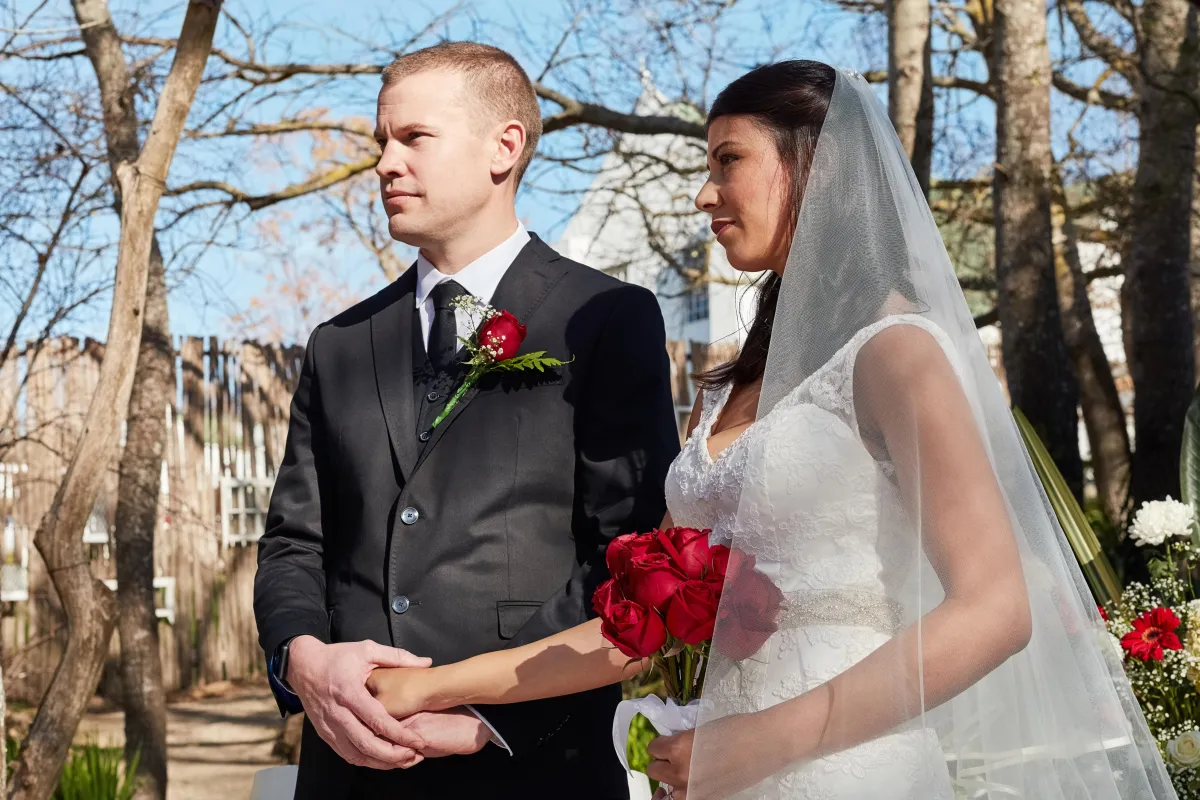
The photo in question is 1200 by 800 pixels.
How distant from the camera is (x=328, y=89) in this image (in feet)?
25.5

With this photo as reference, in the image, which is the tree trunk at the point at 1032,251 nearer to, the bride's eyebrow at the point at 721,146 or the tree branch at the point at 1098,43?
the tree branch at the point at 1098,43

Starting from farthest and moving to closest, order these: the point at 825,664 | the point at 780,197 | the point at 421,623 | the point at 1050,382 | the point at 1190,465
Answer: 1. the point at 1050,382
2. the point at 1190,465
3. the point at 421,623
4. the point at 780,197
5. the point at 825,664

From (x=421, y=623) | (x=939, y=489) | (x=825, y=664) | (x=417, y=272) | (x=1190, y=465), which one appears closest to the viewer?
(x=939, y=489)

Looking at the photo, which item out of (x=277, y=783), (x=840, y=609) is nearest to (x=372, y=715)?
(x=840, y=609)

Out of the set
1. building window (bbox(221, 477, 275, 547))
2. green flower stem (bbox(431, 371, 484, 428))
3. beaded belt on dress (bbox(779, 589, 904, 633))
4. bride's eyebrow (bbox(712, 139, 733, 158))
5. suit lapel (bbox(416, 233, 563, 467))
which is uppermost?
bride's eyebrow (bbox(712, 139, 733, 158))

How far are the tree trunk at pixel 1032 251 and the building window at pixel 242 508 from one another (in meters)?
5.70

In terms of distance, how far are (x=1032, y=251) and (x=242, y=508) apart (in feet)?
19.8

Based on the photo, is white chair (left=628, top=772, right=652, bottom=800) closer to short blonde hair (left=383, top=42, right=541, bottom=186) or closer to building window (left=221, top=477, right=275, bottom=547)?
short blonde hair (left=383, top=42, right=541, bottom=186)

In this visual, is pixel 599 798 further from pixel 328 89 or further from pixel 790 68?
pixel 328 89

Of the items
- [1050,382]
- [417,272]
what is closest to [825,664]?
[417,272]

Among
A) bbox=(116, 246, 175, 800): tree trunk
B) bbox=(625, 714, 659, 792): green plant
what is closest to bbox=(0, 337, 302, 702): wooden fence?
bbox=(116, 246, 175, 800): tree trunk

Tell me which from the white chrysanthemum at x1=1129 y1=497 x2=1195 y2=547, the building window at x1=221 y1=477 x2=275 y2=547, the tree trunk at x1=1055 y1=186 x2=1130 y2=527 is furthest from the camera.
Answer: the building window at x1=221 y1=477 x2=275 y2=547

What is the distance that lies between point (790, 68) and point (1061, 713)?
1081 millimetres

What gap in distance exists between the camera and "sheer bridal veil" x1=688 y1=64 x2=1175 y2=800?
1564mm
